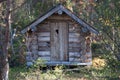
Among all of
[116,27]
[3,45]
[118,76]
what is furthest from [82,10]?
[3,45]

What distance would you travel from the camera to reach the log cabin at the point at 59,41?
18.6 m

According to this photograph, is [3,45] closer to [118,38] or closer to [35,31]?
[118,38]

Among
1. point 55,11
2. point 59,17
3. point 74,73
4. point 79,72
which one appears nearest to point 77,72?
point 79,72

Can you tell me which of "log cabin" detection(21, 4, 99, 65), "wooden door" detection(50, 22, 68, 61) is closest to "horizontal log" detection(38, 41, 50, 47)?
"log cabin" detection(21, 4, 99, 65)

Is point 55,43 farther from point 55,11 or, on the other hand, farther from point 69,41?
point 55,11

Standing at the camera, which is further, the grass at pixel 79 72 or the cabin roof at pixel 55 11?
the cabin roof at pixel 55 11

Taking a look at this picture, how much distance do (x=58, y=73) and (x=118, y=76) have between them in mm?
2245

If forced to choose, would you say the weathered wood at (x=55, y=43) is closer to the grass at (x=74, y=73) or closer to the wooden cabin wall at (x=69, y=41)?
the wooden cabin wall at (x=69, y=41)

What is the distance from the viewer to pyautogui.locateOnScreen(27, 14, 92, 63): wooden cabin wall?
18.6 metres

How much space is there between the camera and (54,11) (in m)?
18.2

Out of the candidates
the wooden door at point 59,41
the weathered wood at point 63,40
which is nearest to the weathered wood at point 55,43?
the wooden door at point 59,41

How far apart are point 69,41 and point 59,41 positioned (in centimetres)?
55

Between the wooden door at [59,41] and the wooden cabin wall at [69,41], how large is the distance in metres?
0.17

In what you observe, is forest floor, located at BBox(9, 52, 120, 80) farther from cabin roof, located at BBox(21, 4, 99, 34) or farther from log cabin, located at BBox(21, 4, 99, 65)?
cabin roof, located at BBox(21, 4, 99, 34)
